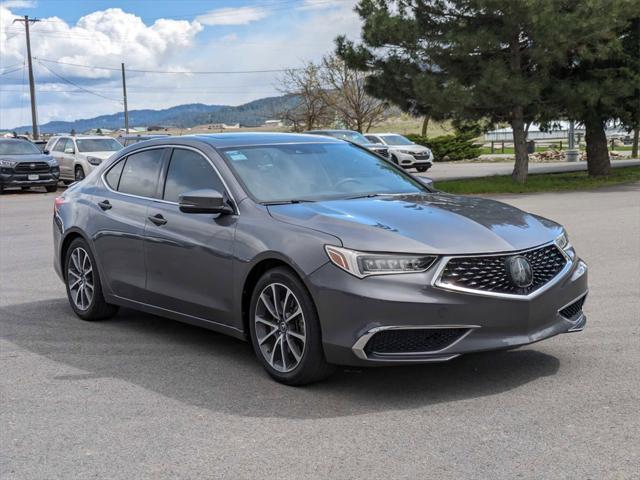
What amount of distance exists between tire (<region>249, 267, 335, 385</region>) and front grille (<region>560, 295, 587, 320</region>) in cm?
152

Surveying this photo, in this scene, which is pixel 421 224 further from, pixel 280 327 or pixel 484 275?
pixel 280 327

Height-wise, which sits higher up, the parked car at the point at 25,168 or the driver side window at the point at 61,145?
the driver side window at the point at 61,145

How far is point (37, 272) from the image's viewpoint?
10.9 meters

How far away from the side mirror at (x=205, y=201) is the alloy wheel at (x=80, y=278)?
2049 millimetres

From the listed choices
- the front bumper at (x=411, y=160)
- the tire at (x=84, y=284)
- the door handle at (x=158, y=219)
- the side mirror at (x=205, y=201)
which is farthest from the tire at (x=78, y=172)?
the side mirror at (x=205, y=201)

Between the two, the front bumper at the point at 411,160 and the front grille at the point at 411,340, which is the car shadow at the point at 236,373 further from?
the front bumper at the point at 411,160

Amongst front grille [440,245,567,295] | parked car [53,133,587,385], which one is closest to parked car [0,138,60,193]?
parked car [53,133,587,385]

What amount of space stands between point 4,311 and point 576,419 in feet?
18.7

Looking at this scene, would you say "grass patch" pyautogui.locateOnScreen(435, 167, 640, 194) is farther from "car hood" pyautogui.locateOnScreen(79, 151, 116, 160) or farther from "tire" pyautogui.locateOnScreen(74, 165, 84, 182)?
"tire" pyautogui.locateOnScreen(74, 165, 84, 182)

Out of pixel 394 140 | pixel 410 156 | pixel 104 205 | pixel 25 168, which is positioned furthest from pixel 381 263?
pixel 394 140

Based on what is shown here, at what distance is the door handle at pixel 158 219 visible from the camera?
6.66 meters

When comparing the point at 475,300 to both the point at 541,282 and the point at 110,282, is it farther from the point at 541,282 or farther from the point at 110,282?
the point at 110,282

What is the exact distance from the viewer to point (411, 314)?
16.5ft

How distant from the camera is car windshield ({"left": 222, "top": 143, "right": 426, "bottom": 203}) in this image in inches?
246
